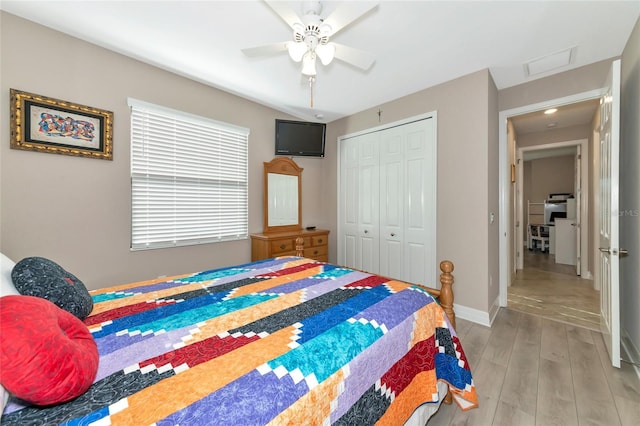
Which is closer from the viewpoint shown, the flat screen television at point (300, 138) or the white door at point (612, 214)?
the white door at point (612, 214)

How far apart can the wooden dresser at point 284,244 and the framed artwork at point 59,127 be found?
5.70ft

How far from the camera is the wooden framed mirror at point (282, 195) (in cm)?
363

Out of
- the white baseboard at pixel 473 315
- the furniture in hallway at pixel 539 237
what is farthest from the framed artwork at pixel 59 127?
the furniture in hallway at pixel 539 237

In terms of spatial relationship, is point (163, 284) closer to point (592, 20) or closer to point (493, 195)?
point (493, 195)

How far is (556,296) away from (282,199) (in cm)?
392

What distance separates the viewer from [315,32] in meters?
A: 1.72

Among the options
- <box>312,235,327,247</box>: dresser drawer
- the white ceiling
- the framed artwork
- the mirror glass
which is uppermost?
the white ceiling

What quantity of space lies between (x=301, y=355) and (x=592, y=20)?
10.1 ft

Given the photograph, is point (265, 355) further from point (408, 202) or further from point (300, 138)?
point (300, 138)

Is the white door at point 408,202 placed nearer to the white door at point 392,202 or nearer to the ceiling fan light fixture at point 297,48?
the white door at point 392,202

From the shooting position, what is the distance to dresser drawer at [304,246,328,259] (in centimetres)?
366

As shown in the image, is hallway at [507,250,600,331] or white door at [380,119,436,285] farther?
white door at [380,119,436,285]

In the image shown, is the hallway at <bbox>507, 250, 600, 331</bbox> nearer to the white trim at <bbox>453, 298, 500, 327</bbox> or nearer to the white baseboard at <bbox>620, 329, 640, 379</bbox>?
the white baseboard at <bbox>620, 329, 640, 379</bbox>

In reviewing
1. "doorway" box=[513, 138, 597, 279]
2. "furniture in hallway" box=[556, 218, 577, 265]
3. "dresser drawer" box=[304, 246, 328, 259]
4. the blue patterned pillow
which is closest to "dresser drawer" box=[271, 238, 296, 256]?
"dresser drawer" box=[304, 246, 328, 259]
